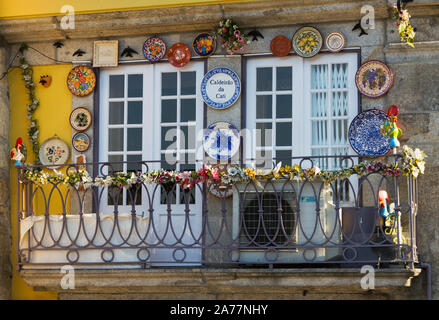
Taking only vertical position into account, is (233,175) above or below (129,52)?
below

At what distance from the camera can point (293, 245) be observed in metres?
10.3

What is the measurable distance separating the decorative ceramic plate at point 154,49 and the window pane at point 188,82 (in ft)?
1.16

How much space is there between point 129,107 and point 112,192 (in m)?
1.05

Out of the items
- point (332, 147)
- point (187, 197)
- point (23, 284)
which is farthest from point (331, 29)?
point (23, 284)

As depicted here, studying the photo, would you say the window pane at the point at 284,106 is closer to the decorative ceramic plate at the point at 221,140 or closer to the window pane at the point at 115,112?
the decorative ceramic plate at the point at 221,140

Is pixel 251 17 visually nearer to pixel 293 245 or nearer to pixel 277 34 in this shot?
pixel 277 34

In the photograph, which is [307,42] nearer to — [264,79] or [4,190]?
[264,79]

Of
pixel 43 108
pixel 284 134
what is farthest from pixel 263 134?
pixel 43 108

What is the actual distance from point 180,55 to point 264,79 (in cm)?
104

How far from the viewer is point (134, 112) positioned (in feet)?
38.7

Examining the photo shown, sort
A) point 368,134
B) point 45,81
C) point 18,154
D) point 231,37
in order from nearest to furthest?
point 368,134
point 18,154
point 231,37
point 45,81

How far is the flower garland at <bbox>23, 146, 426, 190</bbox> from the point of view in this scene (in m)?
10.3

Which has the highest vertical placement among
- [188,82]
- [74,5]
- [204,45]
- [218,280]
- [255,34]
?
[74,5]

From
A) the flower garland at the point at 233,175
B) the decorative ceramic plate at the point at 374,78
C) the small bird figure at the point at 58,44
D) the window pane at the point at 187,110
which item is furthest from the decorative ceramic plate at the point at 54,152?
the decorative ceramic plate at the point at 374,78
